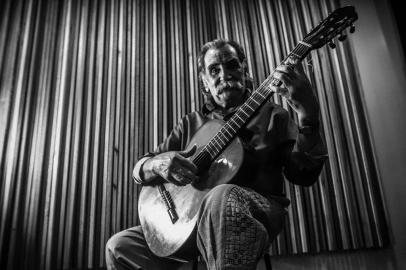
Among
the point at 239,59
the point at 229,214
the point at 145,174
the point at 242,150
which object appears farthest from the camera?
the point at 239,59

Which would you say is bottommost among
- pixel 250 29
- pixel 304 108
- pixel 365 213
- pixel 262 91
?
pixel 365 213

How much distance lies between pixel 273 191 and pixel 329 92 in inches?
55.5

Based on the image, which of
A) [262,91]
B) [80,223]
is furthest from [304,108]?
[80,223]

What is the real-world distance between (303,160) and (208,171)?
0.45 m

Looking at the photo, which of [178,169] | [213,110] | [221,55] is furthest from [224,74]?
[178,169]

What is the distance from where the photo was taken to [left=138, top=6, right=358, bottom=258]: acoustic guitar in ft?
4.77

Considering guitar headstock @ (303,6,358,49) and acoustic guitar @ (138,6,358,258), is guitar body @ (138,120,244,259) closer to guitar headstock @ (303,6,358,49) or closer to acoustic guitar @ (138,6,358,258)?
acoustic guitar @ (138,6,358,258)

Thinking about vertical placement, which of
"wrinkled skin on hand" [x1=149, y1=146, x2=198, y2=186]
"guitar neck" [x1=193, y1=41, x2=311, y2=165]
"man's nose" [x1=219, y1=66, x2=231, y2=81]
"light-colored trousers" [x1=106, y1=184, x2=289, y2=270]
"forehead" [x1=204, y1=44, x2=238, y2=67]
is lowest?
"light-colored trousers" [x1=106, y1=184, x2=289, y2=270]

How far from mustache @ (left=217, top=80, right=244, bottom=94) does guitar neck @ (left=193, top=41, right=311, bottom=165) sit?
0.39m

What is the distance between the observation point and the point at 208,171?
62.0 inches

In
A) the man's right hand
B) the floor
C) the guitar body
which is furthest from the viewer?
the floor

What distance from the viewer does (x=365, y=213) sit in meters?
2.37

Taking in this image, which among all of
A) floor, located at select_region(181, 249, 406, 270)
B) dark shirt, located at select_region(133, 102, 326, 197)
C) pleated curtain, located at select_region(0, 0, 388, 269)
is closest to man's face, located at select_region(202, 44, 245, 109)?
dark shirt, located at select_region(133, 102, 326, 197)

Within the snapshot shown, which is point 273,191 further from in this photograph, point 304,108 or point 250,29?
point 250,29
